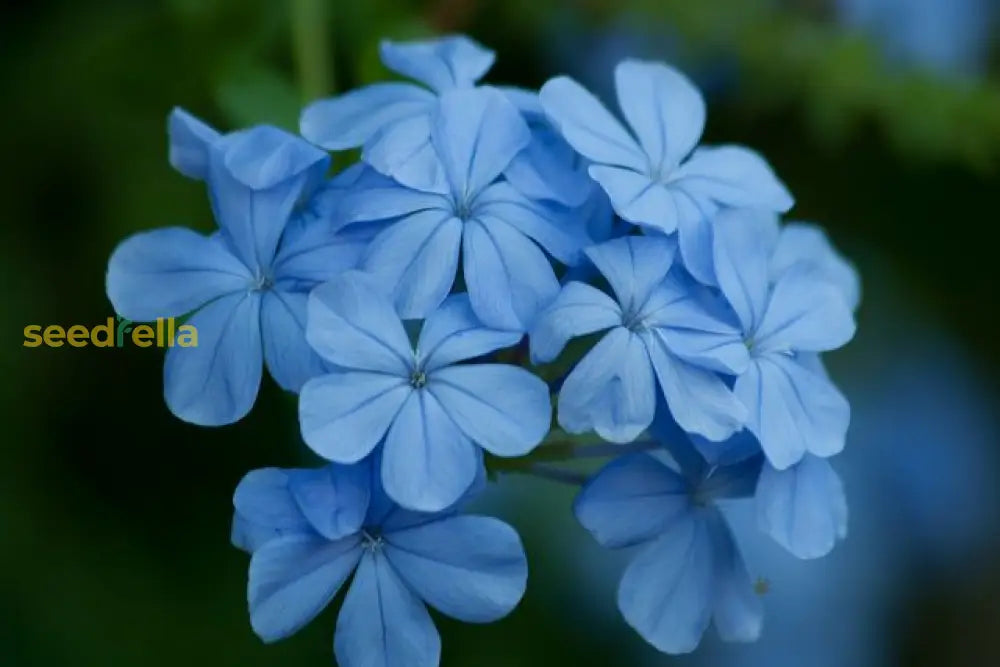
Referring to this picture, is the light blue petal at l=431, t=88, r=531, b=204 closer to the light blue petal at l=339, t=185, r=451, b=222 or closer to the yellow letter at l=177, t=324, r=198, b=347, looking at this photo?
the light blue petal at l=339, t=185, r=451, b=222

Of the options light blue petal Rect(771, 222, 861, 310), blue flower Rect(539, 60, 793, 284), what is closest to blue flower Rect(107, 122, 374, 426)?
blue flower Rect(539, 60, 793, 284)

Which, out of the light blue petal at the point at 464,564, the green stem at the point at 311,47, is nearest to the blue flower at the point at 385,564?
the light blue petal at the point at 464,564

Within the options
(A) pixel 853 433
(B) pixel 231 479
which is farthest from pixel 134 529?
(A) pixel 853 433

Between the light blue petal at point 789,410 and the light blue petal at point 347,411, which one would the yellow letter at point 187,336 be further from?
the light blue petal at point 789,410

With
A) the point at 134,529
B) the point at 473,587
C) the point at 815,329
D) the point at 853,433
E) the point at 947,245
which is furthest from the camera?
the point at 853,433

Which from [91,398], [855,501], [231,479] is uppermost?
[91,398]

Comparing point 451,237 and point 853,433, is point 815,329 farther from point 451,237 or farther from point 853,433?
point 853,433

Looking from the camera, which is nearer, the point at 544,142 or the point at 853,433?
the point at 544,142

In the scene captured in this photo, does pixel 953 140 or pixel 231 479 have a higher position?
pixel 953 140
